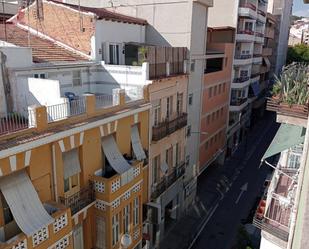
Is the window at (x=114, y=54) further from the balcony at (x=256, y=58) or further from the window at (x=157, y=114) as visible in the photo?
the balcony at (x=256, y=58)

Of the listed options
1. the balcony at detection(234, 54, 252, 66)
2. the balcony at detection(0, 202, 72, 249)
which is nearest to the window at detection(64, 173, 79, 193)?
the balcony at detection(0, 202, 72, 249)

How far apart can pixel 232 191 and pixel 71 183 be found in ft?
72.9

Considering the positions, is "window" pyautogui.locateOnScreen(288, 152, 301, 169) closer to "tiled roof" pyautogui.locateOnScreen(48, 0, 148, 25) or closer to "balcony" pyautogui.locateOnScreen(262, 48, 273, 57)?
"tiled roof" pyautogui.locateOnScreen(48, 0, 148, 25)

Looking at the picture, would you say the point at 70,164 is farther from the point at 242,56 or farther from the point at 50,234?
the point at 242,56

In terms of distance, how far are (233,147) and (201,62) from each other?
20.0 meters

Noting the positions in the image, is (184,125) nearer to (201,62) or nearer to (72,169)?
(201,62)

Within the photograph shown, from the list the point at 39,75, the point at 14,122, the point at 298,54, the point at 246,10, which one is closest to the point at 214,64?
the point at 246,10

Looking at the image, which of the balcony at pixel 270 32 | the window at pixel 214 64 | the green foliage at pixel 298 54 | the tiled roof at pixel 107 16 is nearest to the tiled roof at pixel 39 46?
the tiled roof at pixel 107 16

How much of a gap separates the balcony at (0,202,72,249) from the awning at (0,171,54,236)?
217 mm

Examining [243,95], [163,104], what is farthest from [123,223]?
[243,95]

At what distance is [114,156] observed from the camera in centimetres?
1677

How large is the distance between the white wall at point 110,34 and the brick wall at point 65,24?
0.51 metres

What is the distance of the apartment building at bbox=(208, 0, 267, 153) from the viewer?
36.8 metres

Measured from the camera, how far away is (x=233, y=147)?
44.2m
